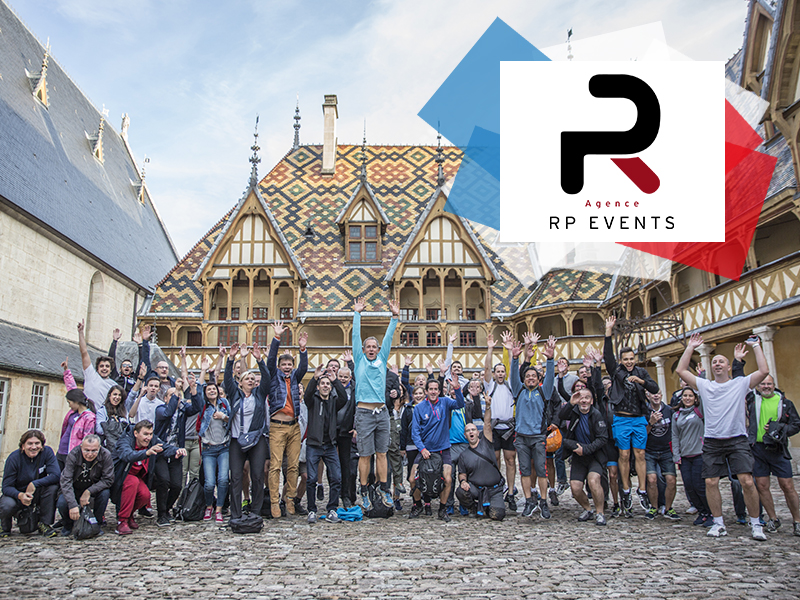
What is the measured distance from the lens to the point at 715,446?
6.50m

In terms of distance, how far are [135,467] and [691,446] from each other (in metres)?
6.73

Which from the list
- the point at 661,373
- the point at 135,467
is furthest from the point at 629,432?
the point at 661,373

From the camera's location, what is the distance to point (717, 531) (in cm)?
628

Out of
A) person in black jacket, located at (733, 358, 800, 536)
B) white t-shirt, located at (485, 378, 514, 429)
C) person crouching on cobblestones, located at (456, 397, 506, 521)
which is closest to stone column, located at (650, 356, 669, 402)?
white t-shirt, located at (485, 378, 514, 429)

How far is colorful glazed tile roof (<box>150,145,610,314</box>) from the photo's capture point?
76.1 ft

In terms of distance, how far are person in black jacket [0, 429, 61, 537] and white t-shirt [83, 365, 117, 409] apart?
892mm

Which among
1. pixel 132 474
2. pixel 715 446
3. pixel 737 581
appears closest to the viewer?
pixel 737 581

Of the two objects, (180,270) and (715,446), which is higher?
(180,270)

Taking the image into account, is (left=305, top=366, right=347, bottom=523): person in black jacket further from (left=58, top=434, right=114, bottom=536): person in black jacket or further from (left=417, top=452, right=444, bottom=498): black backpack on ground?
(left=58, top=434, right=114, bottom=536): person in black jacket

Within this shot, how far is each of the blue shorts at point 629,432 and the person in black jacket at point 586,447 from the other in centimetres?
39

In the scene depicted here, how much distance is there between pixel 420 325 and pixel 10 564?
702 inches

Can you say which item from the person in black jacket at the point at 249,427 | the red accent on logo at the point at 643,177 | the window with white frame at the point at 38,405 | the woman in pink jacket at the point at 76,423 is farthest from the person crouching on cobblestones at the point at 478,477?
the window with white frame at the point at 38,405

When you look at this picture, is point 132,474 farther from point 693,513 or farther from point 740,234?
point 740,234

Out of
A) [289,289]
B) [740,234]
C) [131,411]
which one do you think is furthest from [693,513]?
[289,289]
